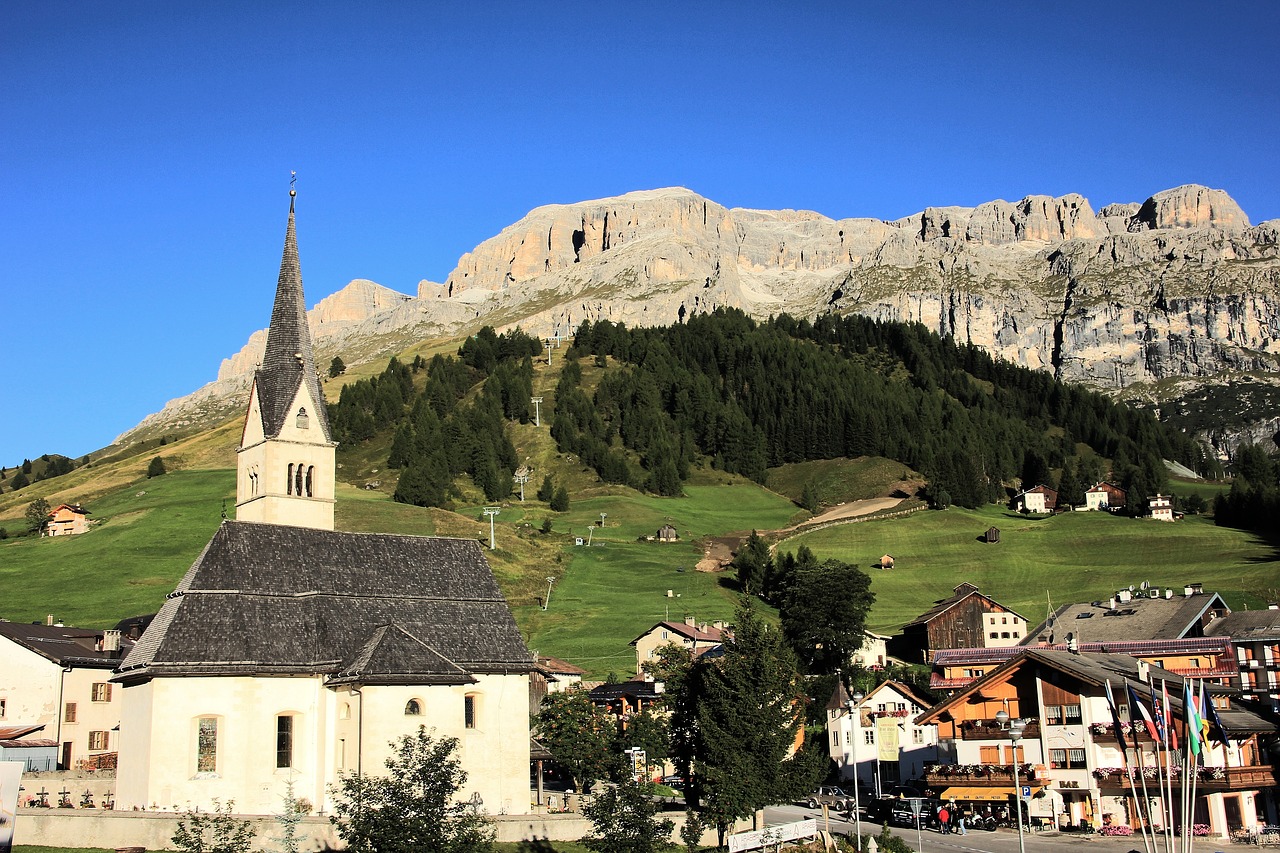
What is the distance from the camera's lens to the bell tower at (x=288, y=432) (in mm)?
61500

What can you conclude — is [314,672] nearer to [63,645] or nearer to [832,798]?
[63,645]

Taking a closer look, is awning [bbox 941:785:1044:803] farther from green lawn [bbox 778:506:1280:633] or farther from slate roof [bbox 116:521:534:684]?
green lawn [bbox 778:506:1280:633]

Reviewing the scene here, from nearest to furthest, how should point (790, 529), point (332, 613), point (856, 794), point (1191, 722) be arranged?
point (1191, 722) < point (856, 794) < point (332, 613) < point (790, 529)

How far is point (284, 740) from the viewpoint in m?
49.6

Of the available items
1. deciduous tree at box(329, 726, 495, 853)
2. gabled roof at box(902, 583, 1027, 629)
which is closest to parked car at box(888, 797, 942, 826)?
deciduous tree at box(329, 726, 495, 853)

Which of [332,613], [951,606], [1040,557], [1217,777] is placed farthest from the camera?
[1040,557]

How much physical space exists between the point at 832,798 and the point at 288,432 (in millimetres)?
34127

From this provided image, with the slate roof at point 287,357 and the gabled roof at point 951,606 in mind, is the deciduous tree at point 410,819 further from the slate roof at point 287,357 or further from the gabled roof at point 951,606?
the gabled roof at point 951,606

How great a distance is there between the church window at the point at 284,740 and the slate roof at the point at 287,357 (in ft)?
55.9

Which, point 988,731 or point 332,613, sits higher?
point 332,613

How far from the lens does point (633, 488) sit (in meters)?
190

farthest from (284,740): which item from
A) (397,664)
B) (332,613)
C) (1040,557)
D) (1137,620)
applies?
(1040,557)

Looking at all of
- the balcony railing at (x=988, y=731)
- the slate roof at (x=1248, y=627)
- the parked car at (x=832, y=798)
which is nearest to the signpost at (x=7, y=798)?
the parked car at (x=832, y=798)

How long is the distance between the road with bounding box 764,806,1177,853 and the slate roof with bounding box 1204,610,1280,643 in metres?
35.4
